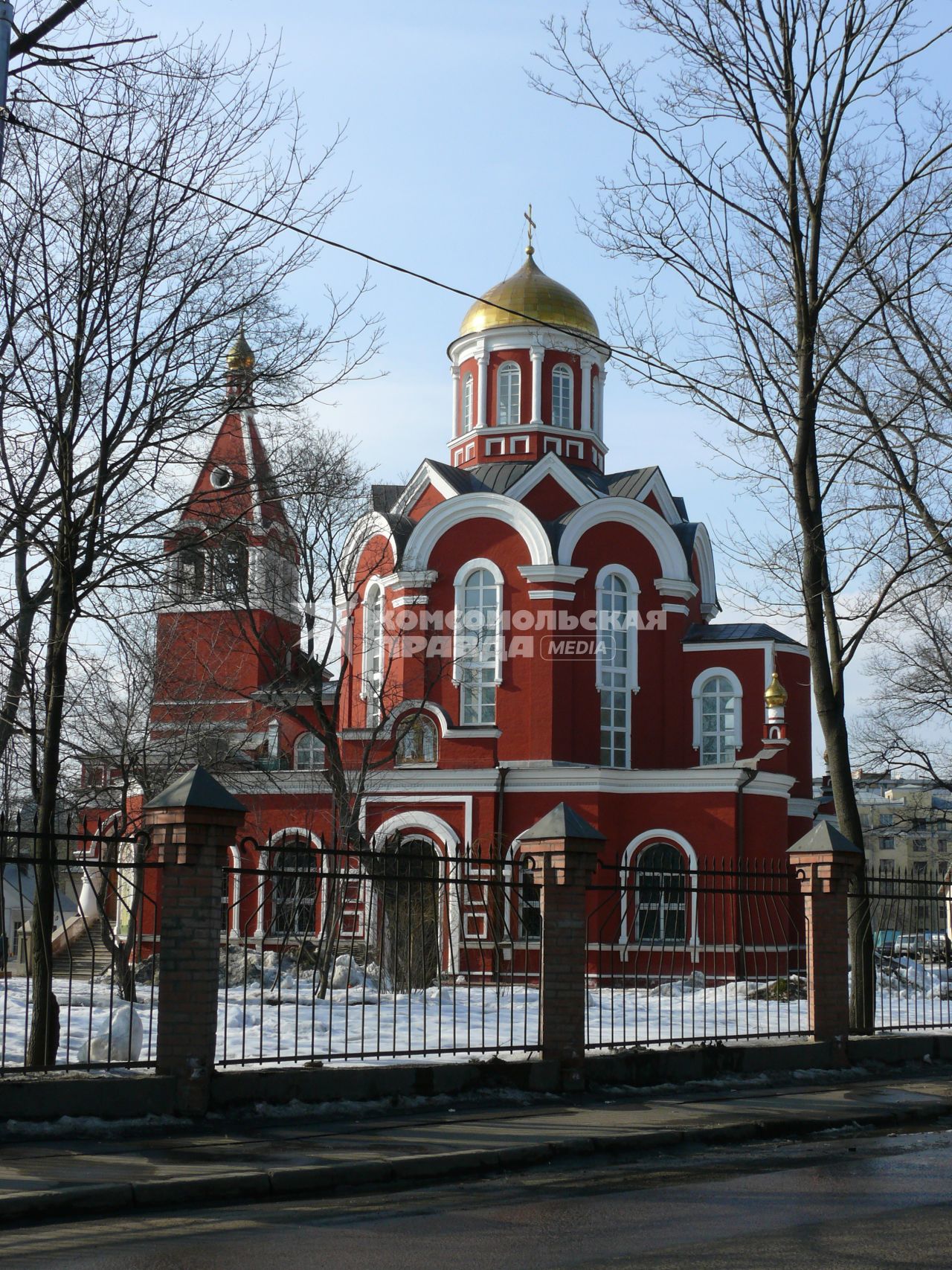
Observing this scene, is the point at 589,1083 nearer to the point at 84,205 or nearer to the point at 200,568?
the point at 200,568

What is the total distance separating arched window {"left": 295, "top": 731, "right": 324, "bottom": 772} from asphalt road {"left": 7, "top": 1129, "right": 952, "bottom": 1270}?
65.9 feet

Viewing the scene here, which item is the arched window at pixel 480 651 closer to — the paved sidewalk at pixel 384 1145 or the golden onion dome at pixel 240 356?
the golden onion dome at pixel 240 356

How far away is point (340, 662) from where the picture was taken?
2644cm

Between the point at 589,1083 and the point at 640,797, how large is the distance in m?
13.9

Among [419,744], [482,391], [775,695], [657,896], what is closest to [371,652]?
[419,744]

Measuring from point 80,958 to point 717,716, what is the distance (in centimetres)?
1293

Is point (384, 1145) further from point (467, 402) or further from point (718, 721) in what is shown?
point (467, 402)

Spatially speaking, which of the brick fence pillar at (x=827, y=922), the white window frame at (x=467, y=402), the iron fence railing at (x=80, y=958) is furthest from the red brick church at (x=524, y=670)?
the brick fence pillar at (x=827, y=922)

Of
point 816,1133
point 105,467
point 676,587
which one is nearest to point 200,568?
point 105,467

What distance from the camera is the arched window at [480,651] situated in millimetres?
25469

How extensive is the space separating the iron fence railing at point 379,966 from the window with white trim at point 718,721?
611 cm

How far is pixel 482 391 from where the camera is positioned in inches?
1158

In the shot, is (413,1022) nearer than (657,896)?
Yes

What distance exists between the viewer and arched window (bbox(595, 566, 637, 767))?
25672 mm
